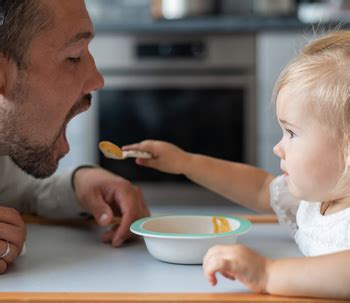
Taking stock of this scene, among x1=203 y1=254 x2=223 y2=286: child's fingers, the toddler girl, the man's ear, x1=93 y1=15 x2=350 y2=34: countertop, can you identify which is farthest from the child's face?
x1=93 y1=15 x2=350 y2=34: countertop

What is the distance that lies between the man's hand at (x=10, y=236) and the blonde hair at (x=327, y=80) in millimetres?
435

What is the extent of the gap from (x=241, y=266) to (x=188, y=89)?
7.52ft

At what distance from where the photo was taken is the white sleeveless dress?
96 centimetres

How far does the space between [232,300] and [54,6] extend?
66 cm

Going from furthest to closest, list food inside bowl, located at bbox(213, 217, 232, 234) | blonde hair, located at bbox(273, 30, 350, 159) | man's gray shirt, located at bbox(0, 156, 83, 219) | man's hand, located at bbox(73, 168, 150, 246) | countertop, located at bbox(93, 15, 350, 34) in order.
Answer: countertop, located at bbox(93, 15, 350, 34) < man's gray shirt, located at bbox(0, 156, 83, 219) < man's hand, located at bbox(73, 168, 150, 246) < food inside bowl, located at bbox(213, 217, 232, 234) < blonde hair, located at bbox(273, 30, 350, 159)

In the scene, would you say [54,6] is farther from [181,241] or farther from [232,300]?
[232,300]

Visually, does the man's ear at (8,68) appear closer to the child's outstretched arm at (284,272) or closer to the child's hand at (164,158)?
the child's hand at (164,158)

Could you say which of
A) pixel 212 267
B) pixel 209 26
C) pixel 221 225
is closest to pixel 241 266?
pixel 212 267

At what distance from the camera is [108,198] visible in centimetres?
131

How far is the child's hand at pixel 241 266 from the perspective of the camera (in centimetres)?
84

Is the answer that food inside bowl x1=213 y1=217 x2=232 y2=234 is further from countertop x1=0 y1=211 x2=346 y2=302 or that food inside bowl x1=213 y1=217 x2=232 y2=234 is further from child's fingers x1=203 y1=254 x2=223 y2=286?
child's fingers x1=203 y1=254 x2=223 y2=286

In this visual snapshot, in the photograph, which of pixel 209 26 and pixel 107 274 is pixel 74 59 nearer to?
pixel 107 274

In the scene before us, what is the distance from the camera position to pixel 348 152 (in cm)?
94

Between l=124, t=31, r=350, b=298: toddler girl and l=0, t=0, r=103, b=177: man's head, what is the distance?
390mm
